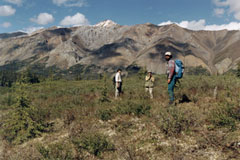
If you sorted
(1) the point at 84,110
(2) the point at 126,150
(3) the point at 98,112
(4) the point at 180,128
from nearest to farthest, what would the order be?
(2) the point at 126,150
(4) the point at 180,128
(3) the point at 98,112
(1) the point at 84,110

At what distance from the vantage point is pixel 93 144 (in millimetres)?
4512

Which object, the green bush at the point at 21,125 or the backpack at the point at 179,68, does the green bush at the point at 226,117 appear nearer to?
the backpack at the point at 179,68

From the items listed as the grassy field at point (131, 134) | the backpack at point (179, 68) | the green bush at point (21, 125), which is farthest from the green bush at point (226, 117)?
the green bush at point (21, 125)

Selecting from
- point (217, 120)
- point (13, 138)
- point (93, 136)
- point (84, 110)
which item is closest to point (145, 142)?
point (93, 136)

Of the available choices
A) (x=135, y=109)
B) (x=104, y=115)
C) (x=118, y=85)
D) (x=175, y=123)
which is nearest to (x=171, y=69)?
(x=135, y=109)

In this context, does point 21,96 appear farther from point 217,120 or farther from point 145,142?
point 217,120

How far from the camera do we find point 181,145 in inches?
166

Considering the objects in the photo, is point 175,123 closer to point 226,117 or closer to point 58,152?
point 226,117

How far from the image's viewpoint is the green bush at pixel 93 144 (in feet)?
14.6

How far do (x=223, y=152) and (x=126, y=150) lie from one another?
2172mm

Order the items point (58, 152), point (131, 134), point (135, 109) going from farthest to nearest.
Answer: point (135, 109), point (131, 134), point (58, 152)

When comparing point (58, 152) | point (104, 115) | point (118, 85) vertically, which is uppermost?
point (118, 85)

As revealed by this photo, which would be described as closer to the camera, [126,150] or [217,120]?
[126,150]

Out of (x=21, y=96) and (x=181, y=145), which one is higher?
(x=21, y=96)
